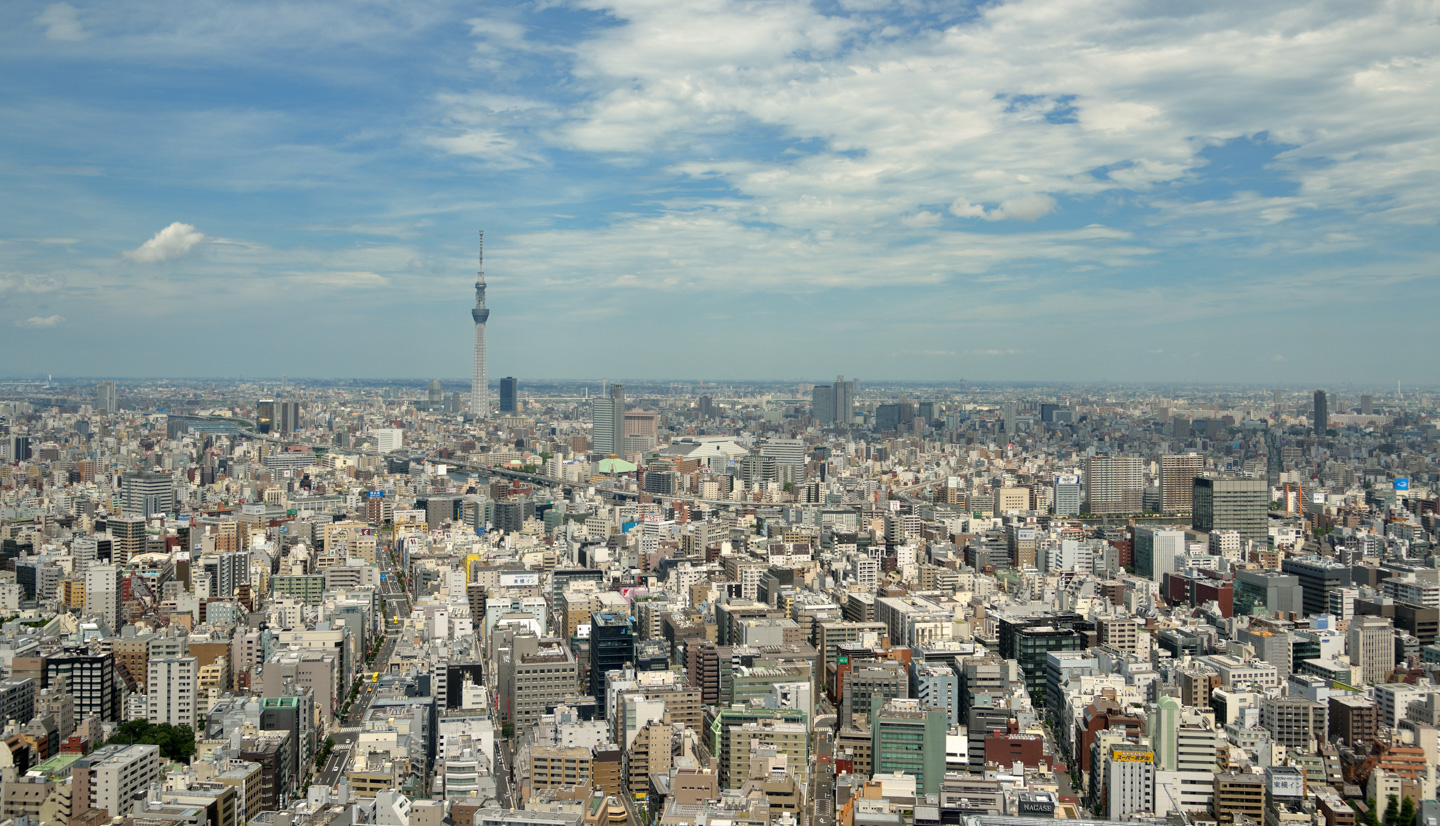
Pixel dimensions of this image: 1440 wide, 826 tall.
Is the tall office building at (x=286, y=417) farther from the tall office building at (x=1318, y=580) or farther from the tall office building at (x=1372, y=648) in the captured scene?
the tall office building at (x=1372, y=648)

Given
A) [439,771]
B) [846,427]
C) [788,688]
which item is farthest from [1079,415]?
[439,771]

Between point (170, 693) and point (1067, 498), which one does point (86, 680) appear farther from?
point (1067, 498)

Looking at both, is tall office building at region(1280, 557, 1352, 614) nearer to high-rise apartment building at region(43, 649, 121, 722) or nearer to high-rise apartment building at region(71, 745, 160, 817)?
high-rise apartment building at region(71, 745, 160, 817)

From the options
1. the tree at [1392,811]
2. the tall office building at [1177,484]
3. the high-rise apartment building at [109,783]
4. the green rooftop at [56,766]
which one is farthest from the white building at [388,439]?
the tree at [1392,811]

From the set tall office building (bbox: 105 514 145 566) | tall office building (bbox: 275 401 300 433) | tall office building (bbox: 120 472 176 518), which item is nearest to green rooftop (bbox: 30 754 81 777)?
tall office building (bbox: 105 514 145 566)

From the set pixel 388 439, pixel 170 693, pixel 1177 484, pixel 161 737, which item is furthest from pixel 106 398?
pixel 1177 484
